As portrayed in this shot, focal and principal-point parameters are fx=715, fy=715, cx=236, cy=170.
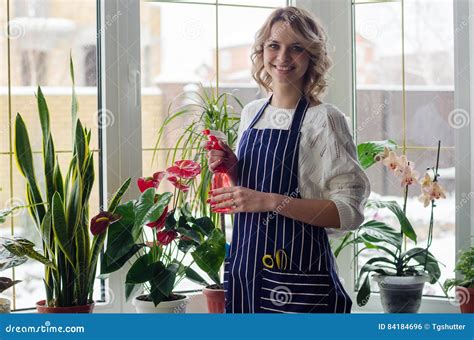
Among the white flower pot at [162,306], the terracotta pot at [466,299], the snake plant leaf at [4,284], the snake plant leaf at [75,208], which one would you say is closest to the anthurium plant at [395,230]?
the terracotta pot at [466,299]

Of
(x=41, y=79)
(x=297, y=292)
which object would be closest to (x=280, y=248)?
(x=297, y=292)

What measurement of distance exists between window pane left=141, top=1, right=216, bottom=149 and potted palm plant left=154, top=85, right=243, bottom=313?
31mm

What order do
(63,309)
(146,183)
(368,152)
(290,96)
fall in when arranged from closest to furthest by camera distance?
1. (290,96)
2. (63,309)
3. (146,183)
4. (368,152)

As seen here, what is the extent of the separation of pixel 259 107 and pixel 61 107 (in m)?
1.02

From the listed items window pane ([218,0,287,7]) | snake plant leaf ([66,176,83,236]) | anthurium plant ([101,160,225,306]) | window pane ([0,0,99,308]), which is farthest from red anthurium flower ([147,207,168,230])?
window pane ([218,0,287,7])

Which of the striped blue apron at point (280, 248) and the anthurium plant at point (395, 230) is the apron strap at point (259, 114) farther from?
the anthurium plant at point (395, 230)

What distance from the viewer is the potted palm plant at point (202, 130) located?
2641 millimetres

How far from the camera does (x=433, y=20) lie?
9.52 ft

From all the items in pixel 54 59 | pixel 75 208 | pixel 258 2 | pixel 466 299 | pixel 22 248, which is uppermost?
pixel 258 2

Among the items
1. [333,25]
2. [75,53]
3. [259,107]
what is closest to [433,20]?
[333,25]

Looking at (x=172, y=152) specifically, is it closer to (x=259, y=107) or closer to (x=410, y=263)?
(x=259, y=107)

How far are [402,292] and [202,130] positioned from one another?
976 millimetres

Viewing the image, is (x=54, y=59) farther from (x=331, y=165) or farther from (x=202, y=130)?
(x=331, y=165)

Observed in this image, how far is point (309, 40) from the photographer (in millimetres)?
1983
